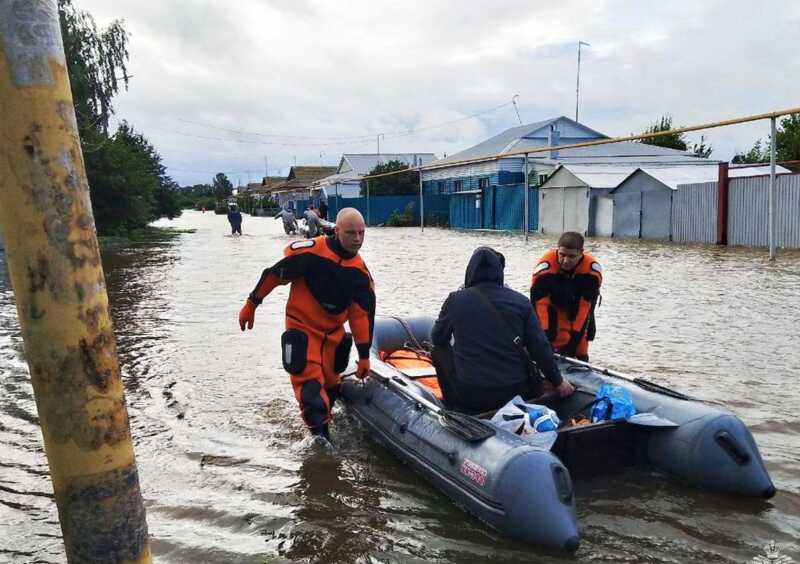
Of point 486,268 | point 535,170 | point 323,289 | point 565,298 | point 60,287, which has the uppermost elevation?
point 535,170

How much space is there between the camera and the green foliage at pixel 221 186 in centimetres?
13262

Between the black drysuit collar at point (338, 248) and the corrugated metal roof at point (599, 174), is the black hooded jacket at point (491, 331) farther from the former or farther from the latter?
the corrugated metal roof at point (599, 174)

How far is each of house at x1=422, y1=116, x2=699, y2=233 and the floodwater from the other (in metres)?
15.8

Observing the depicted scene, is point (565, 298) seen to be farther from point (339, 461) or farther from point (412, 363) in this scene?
point (339, 461)

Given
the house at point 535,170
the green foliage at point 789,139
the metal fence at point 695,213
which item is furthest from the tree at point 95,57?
the green foliage at point 789,139

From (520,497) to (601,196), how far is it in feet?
75.2

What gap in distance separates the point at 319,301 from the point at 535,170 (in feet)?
96.8

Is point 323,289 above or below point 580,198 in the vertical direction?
below

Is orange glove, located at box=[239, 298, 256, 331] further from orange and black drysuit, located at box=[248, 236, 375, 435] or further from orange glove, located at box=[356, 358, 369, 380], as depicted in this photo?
orange glove, located at box=[356, 358, 369, 380]

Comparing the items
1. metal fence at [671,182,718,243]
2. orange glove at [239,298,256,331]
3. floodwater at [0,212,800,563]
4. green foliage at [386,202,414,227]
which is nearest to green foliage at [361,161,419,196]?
green foliage at [386,202,414,227]

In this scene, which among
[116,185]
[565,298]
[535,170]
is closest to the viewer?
[565,298]

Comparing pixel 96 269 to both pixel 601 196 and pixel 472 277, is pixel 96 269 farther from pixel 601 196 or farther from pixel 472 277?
pixel 601 196

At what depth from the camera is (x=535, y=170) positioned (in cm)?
3294

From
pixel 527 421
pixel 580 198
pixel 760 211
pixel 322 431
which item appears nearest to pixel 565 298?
pixel 527 421
